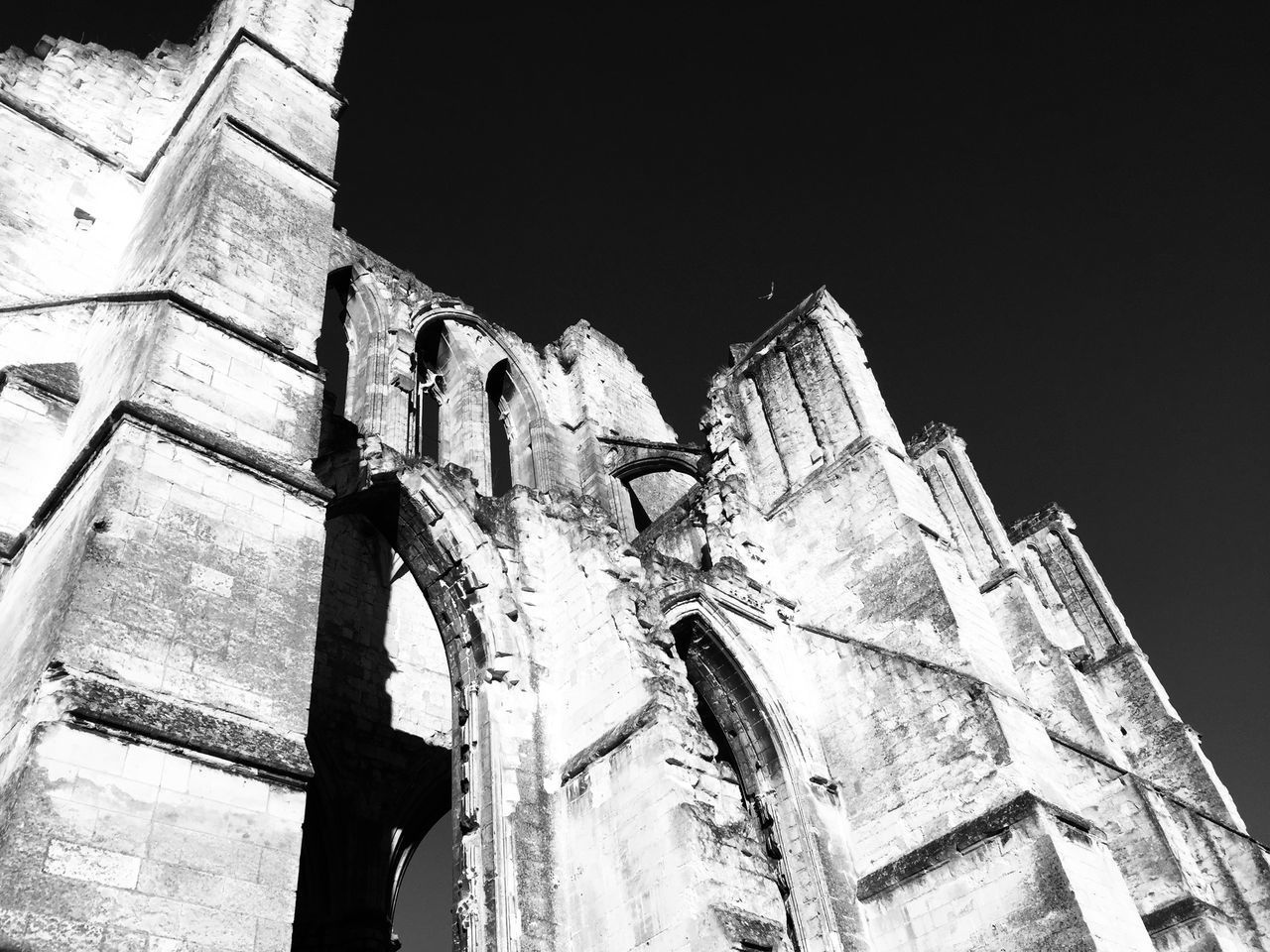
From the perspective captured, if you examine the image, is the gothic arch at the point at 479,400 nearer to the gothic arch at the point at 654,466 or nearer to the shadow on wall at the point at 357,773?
the gothic arch at the point at 654,466

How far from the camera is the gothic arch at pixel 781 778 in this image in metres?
7.86

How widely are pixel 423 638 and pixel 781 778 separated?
4.05 metres

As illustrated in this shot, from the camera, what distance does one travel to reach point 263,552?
14.3 feet

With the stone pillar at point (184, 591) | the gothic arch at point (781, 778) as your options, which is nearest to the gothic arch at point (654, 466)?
the gothic arch at point (781, 778)

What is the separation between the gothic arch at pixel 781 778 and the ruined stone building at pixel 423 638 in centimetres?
3

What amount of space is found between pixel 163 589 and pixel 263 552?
1.67 ft

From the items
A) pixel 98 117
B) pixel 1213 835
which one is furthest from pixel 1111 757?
pixel 98 117

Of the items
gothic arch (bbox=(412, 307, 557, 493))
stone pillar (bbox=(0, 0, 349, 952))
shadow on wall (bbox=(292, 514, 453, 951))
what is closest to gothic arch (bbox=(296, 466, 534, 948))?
shadow on wall (bbox=(292, 514, 453, 951))

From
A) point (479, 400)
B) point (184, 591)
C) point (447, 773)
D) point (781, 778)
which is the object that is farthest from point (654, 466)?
point (184, 591)

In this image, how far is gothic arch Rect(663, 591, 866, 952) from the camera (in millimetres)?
7855

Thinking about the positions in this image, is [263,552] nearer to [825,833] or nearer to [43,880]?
[43,880]

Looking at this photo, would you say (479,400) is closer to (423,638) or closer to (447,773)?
(423,638)

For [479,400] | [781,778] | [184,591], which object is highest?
[479,400]

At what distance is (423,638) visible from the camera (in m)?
10.5
